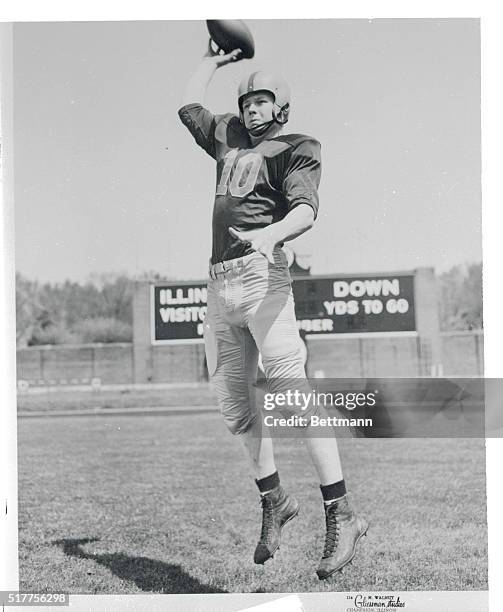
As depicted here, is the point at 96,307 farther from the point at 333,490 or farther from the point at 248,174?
the point at 333,490

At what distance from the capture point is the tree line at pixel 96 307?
3486 millimetres

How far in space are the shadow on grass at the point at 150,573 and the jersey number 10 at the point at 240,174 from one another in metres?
1.54

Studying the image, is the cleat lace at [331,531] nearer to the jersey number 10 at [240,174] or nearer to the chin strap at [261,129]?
the jersey number 10 at [240,174]

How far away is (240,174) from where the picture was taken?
11.5ft

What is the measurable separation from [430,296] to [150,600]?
1677 mm

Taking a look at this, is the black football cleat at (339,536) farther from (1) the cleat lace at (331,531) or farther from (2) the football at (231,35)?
(2) the football at (231,35)

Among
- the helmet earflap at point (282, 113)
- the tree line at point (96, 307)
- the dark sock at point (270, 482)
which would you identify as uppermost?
the helmet earflap at point (282, 113)

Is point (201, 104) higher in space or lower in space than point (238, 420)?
higher

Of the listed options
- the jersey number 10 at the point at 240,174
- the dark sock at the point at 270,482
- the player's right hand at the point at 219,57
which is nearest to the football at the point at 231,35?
the player's right hand at the point at 219,57

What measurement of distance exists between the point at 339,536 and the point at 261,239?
1242 mm

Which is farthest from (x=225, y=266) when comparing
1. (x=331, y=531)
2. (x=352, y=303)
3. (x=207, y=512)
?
(x=331, y=531)

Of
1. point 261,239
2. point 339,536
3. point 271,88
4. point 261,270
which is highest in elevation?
point 271,88

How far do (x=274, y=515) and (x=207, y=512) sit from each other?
10.9 inches

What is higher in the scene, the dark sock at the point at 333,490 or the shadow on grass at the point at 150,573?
the dark sock at the point at 333,490
